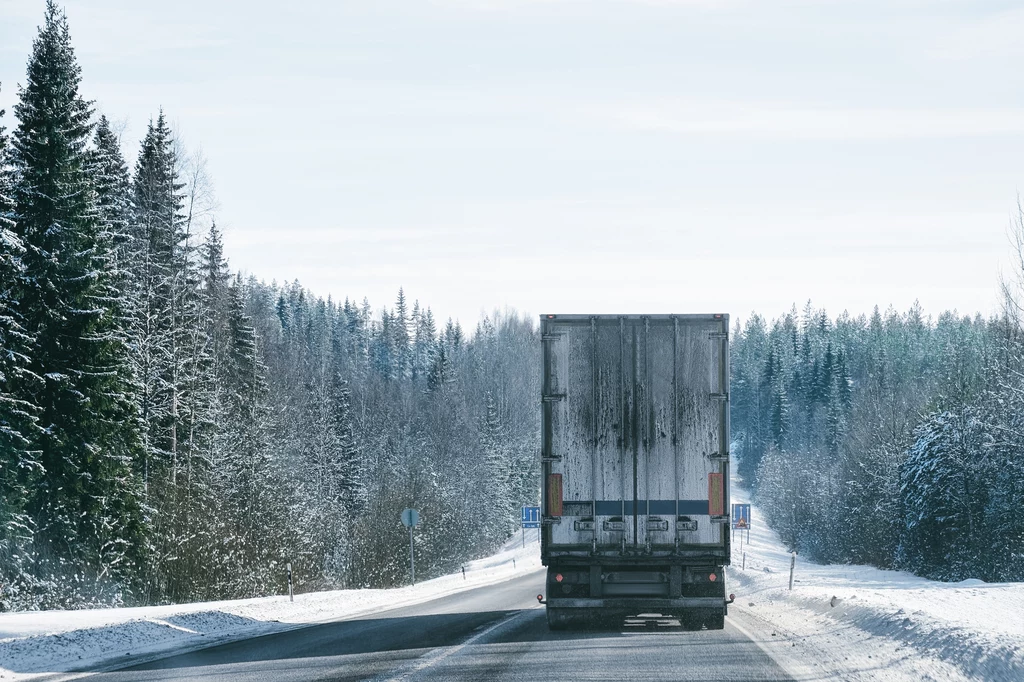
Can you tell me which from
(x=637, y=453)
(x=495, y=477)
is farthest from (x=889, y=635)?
(x=495, y=477)

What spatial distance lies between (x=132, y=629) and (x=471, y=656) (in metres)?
6.43

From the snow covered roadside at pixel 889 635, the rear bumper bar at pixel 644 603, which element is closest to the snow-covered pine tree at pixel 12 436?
the rear bumper bar at pixel 644 603

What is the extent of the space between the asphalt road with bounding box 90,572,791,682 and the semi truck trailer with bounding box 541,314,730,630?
1145 mm

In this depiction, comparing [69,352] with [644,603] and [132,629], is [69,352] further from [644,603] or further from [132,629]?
[644,603]

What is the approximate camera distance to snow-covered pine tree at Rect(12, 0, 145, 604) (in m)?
28.3

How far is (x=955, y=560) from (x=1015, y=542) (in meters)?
3.06

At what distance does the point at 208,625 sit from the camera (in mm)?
19172

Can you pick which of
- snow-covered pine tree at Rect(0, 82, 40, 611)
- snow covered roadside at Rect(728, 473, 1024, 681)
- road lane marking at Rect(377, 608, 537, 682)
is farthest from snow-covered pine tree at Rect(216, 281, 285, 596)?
road lane marking at Rect(377, 608, 537, 682)

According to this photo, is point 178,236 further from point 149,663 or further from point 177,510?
point 149,663

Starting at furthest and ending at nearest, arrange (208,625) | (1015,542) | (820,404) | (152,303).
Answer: (820,404)
(1015,542)
(152,303)
(208,625)

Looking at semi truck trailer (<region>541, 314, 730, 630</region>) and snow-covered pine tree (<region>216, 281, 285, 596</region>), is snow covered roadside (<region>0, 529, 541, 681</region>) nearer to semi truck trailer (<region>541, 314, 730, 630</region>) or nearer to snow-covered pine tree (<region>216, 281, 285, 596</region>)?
semi truck trailer (<region>541, 314, 730, 630</region>)

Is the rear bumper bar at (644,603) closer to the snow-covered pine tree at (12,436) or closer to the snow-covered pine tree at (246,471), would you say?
the snow-covered pine tree at (12,436)

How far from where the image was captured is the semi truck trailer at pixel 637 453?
15.2 meters

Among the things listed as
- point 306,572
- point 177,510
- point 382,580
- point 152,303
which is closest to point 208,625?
point 177,510
